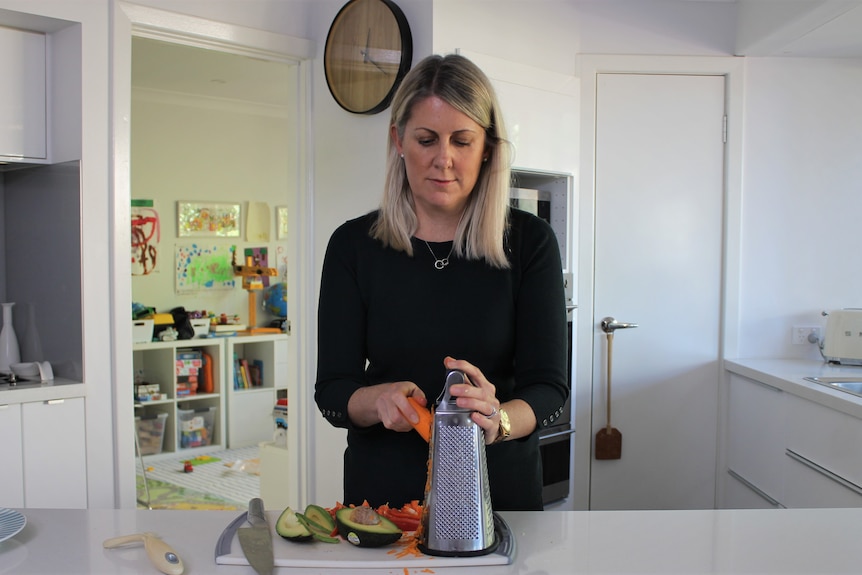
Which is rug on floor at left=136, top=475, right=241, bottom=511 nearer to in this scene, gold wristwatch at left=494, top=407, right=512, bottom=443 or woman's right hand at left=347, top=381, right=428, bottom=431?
woman's right hand at left=347, top=381, right=428, bottom=431

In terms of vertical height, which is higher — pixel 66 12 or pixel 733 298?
pixel 66 12

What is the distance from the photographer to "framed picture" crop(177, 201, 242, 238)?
18.3 ft

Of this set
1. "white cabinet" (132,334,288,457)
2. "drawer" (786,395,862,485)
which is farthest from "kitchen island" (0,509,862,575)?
"white cabinet" (132,334,288,457)

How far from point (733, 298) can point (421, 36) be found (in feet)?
5.62

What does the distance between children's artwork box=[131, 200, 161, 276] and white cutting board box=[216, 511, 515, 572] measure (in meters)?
4.57

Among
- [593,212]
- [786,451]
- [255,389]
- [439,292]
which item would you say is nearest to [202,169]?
[255,389]

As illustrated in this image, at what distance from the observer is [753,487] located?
302 cm

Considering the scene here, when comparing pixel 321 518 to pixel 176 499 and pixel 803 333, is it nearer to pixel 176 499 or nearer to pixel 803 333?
pixel 803 333

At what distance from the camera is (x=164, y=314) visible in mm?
5363

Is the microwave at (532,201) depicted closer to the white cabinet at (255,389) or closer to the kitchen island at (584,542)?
the kitchen island at (584,542)

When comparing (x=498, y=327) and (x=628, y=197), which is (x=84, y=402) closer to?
(x=498, y=327)

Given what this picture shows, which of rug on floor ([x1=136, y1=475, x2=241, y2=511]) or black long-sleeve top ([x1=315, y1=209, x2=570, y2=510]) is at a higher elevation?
black long-sleeve top ([x1=315, y1=209, x2=570, y2=510])

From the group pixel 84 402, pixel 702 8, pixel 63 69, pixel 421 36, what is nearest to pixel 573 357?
pixel 421 36

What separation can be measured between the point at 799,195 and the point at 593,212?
892mm
